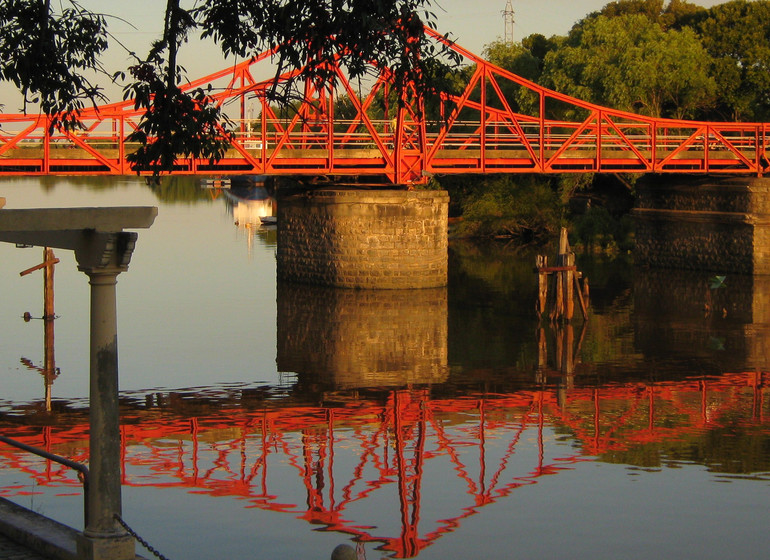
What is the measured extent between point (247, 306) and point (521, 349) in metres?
10.2

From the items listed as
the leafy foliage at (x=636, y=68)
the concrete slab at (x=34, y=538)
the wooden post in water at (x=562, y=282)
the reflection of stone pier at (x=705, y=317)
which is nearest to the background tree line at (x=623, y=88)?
the leafy foliage at (x=636, y=68)

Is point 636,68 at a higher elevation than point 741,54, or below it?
below

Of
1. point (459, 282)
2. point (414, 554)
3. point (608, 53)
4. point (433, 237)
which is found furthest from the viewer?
point (608, 53)

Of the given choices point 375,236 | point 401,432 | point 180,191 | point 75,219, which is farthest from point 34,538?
point 180,191

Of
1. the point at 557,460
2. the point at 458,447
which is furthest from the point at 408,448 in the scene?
the point at 557,460

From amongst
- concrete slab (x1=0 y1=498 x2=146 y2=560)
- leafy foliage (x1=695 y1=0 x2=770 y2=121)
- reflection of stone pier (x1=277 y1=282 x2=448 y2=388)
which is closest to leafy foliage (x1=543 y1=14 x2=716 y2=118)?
leafy foliage (x1=695 y1=0 x2=770 y2=121)

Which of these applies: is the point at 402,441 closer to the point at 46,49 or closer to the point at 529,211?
the point at 46,49

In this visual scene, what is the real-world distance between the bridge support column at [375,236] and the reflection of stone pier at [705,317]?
20.0 ft

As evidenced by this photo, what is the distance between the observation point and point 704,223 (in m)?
40.5

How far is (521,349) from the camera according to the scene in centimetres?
2605

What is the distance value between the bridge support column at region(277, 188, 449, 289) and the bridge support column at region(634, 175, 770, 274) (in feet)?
32.9

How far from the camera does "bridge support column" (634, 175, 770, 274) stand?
38.5 meters

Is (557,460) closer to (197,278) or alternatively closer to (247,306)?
(247,306)

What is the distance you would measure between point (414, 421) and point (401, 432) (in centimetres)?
83
